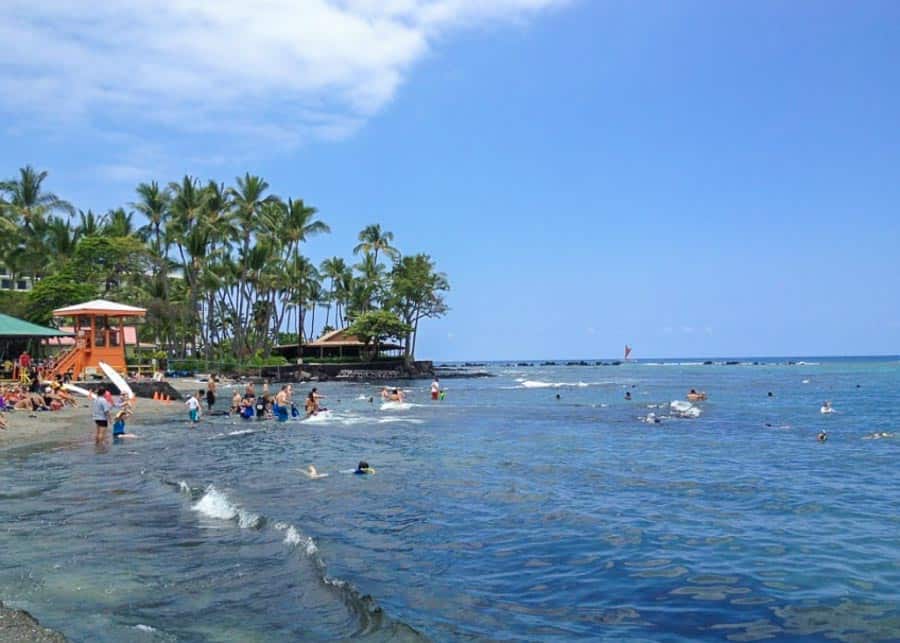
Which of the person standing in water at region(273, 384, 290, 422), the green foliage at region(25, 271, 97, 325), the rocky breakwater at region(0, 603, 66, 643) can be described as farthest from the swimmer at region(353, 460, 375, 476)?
the green foliage at region(25, 271, 97, 325)

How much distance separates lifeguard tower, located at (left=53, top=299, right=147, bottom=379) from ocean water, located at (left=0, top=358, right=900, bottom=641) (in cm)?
Result: 1977

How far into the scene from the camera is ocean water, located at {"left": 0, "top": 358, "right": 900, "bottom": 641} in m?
7.00

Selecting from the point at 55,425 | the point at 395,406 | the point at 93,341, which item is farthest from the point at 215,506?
the point at 93,341

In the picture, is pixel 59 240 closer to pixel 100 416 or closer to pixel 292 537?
pixel 100 416

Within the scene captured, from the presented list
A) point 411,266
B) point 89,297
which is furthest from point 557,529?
point 411,266

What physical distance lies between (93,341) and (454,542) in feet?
110

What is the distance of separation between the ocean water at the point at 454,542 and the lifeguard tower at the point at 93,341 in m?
19.8

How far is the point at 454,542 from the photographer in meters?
10.1

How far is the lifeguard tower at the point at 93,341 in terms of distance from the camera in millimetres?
37469

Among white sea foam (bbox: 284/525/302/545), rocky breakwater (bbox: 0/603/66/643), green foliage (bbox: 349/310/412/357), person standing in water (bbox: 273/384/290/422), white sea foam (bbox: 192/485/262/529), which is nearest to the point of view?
→ rocky breakwater (bbox: 0/603/66/643)

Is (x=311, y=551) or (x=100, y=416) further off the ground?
(x=100, y=416)

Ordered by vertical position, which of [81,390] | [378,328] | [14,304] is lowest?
[81,390]

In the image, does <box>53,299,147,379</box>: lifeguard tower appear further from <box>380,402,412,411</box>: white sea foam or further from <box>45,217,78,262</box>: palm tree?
<box>45,217,78,262</box>: palm tree

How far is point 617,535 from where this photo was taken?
34.1 ft
